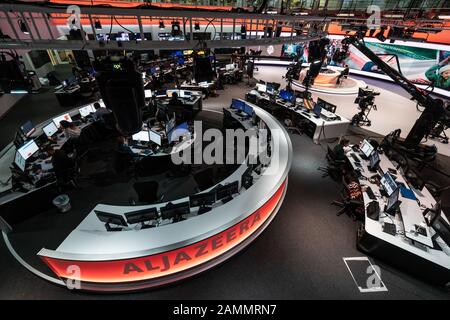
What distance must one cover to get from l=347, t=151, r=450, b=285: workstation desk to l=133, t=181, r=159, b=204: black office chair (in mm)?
4618

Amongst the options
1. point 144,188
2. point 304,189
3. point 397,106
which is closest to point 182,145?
point 144,188

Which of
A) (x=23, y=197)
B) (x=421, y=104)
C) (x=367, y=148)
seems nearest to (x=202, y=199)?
(x=23, y=197)

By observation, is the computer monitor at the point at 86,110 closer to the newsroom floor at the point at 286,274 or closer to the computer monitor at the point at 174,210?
the newsroom floor at the point at 286,274

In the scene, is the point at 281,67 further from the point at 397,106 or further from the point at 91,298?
the point at 91,298

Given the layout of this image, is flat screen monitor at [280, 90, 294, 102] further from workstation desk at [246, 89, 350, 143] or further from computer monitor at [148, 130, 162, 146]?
computer monitor at [148, 130, 162, 146]

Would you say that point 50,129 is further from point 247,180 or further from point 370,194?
point 370,194

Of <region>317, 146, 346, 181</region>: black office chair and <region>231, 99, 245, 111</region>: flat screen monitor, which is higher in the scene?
<region>231, 99, 245, 111</region>: flat screen monitor

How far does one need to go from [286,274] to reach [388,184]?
3191 mm

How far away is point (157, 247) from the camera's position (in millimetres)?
3656

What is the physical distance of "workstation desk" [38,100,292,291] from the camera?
141 inches

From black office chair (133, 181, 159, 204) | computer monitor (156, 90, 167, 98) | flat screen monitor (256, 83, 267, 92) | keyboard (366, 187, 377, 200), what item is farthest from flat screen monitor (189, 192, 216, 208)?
flat screen monitor (256, 83, 267, 92)

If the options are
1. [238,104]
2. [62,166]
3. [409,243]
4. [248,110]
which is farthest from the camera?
[238,104]

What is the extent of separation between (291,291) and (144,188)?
3.66 meters

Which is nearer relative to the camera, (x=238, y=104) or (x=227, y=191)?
(x=227, y=191)
